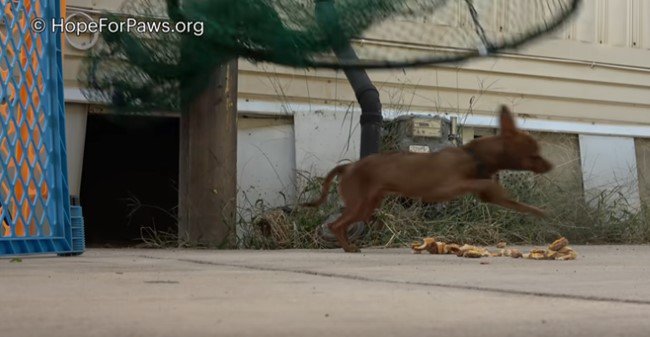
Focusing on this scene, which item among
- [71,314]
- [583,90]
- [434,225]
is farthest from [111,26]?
[583,90]

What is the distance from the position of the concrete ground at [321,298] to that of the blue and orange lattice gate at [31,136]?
0.83ft

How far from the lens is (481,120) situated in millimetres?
10430

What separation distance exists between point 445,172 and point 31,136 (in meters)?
2.35

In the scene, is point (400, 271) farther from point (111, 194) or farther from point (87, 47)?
point (111, 194)

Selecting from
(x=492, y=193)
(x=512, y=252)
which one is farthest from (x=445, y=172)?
(x=512, y=252)

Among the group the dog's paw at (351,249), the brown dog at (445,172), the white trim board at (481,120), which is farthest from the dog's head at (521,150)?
the white trim board at (481,120)

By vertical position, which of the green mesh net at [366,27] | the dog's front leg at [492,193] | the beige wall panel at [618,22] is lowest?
the dog's front leg at [492,193]

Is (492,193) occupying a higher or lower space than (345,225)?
higher

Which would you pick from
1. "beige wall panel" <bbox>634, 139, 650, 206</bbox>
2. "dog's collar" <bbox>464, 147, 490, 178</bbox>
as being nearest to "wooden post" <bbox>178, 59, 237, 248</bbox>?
"dog's collar" <bbox>464, 147, 490, 178</bbox>

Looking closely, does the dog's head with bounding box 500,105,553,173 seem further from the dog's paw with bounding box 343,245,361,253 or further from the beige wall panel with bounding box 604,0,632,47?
the beige wall panel with bounding box 604,0,632,47

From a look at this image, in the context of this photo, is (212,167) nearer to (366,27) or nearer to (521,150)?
(521,150)

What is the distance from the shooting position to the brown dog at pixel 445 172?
Result: 216 inches

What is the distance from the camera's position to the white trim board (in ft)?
30.8

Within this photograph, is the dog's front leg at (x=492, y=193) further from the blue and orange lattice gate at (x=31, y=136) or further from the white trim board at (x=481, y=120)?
the white trim board at (x=481, y=120)
